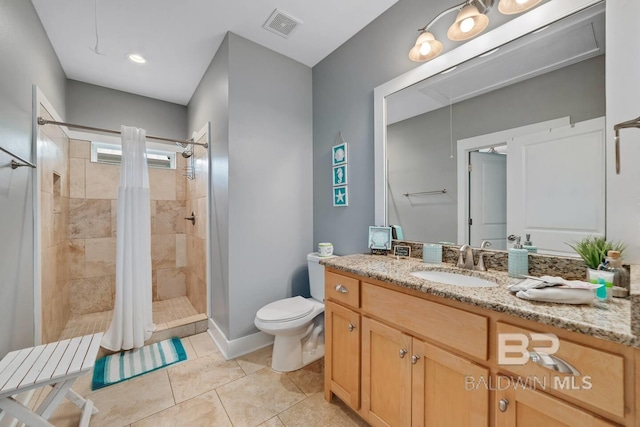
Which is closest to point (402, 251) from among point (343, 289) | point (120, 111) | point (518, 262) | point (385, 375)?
point (343, 289)

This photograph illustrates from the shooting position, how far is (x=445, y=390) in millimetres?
980

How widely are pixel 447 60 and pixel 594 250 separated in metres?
1.21

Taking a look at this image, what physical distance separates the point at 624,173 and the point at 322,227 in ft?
6.12

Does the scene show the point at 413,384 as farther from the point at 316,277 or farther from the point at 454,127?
the point at 454,127

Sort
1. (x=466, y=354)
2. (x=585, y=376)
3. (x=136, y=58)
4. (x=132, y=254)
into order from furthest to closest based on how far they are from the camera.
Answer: (x=136, y=58), (x=132, y=254), (x=466, y=354), (x=585, y=376)

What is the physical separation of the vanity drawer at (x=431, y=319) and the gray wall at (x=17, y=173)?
192 cm

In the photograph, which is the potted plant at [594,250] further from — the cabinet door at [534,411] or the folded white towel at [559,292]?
the cabinet door at [534,411]

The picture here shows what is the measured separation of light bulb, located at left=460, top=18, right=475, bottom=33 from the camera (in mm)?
1298

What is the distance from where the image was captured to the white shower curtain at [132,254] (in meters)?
2.02

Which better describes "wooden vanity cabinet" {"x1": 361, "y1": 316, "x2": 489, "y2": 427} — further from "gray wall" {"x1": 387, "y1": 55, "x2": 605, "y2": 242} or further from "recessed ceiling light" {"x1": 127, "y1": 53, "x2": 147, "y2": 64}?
"recessed ceiling light" {"x1": 127, "y1": 53, "x2": 147, "y2": 64}

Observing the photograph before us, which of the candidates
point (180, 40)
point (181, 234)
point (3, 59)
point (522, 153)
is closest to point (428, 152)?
point (522, 153)

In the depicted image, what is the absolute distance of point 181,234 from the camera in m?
3.35

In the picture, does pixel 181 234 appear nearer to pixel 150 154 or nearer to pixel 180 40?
pixel 150 154

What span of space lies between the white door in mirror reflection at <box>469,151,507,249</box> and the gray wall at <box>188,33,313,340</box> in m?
1.45
